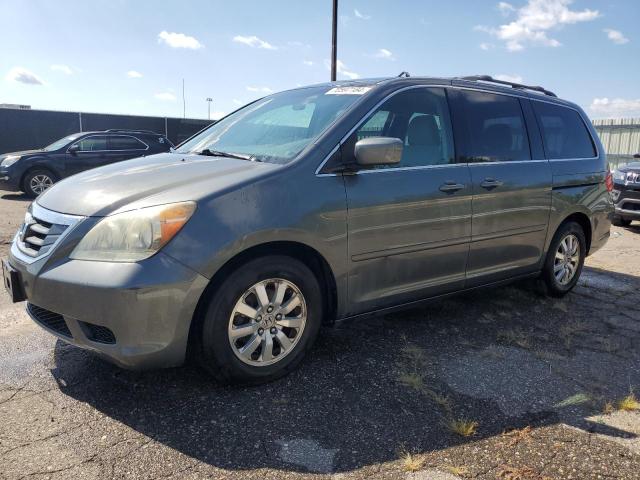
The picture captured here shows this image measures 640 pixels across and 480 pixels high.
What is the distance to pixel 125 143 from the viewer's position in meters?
13.0

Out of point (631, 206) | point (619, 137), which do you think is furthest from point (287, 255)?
point (619, 137)

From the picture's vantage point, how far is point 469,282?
408cm

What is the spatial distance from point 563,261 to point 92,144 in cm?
1108

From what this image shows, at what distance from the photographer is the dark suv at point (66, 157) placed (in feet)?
38.1

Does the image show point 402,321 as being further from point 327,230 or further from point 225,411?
point 225,411

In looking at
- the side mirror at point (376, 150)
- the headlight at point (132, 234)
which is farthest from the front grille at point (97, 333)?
the side mirror at point (376, 150)

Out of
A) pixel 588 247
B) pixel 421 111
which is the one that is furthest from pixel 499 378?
pixel 588 247

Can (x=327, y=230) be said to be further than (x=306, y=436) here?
Yes

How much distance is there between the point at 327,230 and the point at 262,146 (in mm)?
802

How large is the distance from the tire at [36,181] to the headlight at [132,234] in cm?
1024

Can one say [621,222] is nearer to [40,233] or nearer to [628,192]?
[628,192]

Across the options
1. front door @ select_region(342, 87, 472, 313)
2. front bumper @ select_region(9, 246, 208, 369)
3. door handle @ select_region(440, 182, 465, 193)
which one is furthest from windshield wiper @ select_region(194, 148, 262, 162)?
A: door handle @ select_region(440, 182, 465, 193)

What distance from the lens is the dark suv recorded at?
1160 cm

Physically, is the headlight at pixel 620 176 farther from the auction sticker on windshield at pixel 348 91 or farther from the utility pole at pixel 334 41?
the utility pole at pixel 334 41
